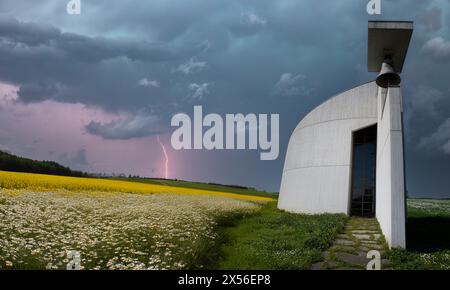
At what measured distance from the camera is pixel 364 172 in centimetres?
1902

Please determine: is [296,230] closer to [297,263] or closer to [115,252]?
[297,263]

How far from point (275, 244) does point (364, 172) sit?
9.51m

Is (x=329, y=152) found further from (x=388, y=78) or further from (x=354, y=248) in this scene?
(x=354, y=248)

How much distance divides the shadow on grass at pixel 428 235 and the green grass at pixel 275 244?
2313 millimetres

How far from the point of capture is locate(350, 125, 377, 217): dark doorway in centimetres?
1864

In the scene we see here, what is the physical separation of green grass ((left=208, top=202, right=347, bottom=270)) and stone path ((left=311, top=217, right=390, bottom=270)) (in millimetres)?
242

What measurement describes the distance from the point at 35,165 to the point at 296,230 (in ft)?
48.5

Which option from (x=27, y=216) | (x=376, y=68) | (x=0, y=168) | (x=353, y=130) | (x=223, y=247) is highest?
(x=376, y=68)

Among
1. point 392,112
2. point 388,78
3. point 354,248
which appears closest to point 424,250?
point 354,248

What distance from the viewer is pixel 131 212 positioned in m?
13.2

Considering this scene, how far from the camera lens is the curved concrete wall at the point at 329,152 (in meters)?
19.1

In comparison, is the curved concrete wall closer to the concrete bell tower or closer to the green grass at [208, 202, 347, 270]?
the green grass at [208, 202, 347, 270]

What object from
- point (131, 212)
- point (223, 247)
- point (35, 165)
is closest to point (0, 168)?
point (35, 165)

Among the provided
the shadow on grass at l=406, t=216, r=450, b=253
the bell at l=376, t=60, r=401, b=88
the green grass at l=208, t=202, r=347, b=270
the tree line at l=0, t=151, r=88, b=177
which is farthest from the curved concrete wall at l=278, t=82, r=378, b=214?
the tree line at l=0, t=151, r=88, b=177
